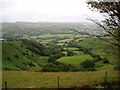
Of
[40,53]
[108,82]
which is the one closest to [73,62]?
[40,53]

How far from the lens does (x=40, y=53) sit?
116438mm

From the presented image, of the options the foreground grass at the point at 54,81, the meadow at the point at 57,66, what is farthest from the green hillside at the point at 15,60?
the foreground grass at the point at 54,81

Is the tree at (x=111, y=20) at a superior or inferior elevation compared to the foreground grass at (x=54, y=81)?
superior

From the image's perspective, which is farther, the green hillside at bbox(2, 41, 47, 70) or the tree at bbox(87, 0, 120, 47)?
the green hillside at bbox(2, 41, 47, 70)

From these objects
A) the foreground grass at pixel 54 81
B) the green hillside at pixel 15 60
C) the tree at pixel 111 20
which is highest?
the tree at pixel 111 20

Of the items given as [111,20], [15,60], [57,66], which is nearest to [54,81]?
[111,20]

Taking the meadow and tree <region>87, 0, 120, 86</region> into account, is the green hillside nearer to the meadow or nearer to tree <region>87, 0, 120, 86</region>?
the meadow

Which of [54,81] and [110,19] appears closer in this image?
[110,19]

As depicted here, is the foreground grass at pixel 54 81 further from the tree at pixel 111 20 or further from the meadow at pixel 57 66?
the tree at pixel 111 20

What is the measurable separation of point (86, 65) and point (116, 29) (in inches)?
2418

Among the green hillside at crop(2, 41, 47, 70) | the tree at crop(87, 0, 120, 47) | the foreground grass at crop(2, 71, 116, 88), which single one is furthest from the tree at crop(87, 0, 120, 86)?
the green hillside at crop(2, 41, 47, 70)

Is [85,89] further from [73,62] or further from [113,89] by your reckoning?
[73,62]

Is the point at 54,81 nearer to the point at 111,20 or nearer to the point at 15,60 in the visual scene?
the point at 111,20

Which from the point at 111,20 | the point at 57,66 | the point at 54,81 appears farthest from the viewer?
the point at 57,66
